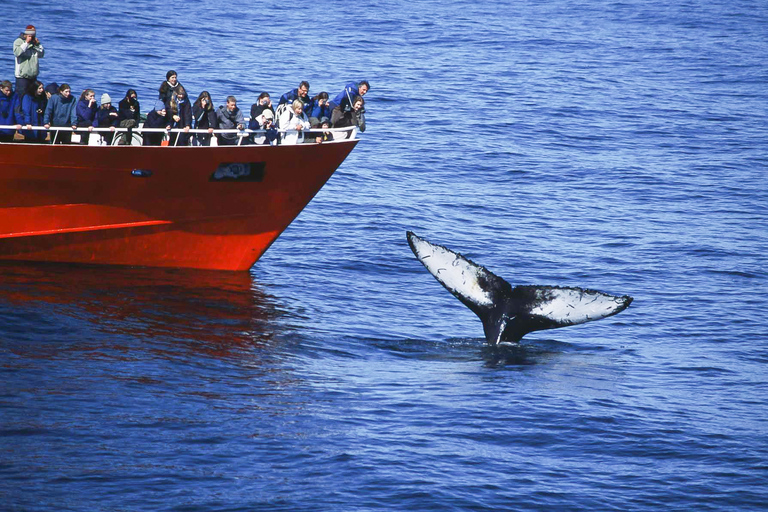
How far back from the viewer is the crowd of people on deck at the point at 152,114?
24.9 m

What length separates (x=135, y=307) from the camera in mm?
24797

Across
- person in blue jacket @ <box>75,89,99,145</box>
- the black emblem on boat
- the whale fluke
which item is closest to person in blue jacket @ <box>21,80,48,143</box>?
person in blue jacket @ <box>75,89,99,145</box>

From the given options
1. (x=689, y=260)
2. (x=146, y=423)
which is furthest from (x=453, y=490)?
(x=689, y=260)

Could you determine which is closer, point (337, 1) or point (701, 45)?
point (701, 45)

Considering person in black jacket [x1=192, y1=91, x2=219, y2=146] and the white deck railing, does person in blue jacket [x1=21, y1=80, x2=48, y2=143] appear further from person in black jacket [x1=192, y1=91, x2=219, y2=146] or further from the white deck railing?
Result: person in black jacket [x1=192, y1=91, x2=219, y2=146]

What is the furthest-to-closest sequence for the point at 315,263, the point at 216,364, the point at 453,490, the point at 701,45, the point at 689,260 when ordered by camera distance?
the point at 701,45, the point at 689,260, the point at 315,263, the point at 216,364, the point at 453,490

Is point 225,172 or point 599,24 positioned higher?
point 599,24

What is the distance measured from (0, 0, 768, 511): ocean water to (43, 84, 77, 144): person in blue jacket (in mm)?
3982

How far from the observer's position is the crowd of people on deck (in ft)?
81.7

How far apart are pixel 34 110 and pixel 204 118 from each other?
3994 millimetres

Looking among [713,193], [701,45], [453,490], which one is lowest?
[453,490]

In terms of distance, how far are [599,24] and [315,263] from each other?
186ft

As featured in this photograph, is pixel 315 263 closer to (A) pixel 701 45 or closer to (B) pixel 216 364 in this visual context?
(B) pixel 216 364

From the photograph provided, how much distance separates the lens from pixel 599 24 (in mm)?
81688
